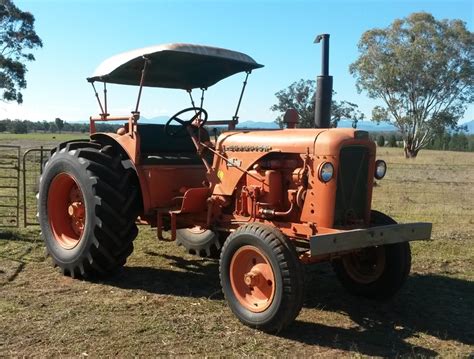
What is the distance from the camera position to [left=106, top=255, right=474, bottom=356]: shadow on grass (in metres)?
4.30

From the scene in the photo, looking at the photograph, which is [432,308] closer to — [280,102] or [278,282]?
[278,282]

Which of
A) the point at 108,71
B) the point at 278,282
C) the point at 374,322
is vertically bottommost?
the point at 374,322

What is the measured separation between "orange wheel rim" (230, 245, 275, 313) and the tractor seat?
72.9 inches

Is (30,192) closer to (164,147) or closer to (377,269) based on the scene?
(164,147)

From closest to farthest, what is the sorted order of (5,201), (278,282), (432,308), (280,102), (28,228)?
(278,282) → (432,308) → (28,228) → (5,201) → (280,102)

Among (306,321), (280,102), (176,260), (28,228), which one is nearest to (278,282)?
(306,321)

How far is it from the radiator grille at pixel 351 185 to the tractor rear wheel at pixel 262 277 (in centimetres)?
87

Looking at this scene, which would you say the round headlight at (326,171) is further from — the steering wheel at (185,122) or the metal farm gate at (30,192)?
the metal farm gate at (30,192)

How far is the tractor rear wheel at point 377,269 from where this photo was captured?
205 inches

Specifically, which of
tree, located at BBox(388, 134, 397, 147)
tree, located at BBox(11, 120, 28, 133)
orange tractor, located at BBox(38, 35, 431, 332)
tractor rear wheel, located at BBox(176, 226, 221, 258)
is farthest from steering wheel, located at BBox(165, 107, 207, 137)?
tree, located at BBox(11, 120, 28, 133)

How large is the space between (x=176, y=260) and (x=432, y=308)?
3211 mm

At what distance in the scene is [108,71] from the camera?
6066 millimetres

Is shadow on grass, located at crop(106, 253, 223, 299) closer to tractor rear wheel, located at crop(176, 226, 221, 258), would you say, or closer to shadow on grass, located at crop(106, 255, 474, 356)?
shadow on grass, located at crop(106, 255, 474, 356)

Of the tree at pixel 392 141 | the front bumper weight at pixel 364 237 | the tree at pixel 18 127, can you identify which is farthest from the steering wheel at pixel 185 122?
the tree at pixel 18 127
